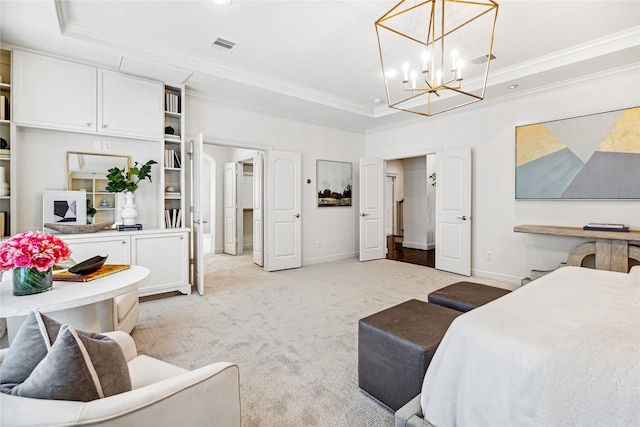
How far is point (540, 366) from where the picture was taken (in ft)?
3.36

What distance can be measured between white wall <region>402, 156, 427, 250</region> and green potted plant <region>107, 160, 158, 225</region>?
590cm

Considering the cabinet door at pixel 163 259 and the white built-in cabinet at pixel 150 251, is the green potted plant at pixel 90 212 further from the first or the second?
the cabinet door at pixel 163 259


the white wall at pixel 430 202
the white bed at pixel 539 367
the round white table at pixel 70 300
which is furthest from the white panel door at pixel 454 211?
the round white table at pixel 70 300

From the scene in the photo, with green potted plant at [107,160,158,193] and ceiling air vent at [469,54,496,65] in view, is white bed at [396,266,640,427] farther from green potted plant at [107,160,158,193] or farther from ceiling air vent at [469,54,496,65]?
green potted plant at [107,160,158,193]

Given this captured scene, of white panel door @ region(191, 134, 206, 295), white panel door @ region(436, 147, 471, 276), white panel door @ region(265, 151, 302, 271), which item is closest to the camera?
white panel door @ region(191, 134, 206, 295)

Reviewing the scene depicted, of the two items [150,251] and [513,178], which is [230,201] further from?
[513,178]

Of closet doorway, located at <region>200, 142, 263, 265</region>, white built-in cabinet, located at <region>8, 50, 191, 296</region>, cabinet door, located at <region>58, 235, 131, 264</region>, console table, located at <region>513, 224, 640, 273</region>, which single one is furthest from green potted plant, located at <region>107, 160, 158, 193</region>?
console table, located at <region>513, 224, 640, 273</region>

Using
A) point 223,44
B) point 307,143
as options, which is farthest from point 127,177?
point 307,143

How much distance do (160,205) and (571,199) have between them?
5244 mm

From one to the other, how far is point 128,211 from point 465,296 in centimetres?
368

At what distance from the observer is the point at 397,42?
126 inches

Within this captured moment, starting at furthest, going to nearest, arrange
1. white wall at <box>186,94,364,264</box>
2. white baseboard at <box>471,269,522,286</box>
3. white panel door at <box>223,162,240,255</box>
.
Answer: white panel door at <box>223,162,240,255</box>
white wall at <box>186,94,364,264</box>
white baseboard at <box>471,269,522,286</box>

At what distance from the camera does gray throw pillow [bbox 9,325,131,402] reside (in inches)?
30.6

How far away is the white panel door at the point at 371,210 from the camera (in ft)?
19.8
